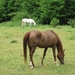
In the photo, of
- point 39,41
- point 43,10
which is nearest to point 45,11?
point 43,10

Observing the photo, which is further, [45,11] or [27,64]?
[45,11]

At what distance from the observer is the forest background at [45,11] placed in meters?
28.6

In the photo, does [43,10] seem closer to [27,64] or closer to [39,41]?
[27,64]

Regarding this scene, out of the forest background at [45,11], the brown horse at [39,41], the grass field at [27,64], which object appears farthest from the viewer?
the forest background at [45,11]

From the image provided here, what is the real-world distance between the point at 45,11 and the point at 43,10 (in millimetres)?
317

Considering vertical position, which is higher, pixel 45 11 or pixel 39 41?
pixel 39 41

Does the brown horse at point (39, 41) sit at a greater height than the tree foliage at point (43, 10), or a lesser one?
greater

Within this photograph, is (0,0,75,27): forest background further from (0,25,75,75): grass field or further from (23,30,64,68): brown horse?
(23,30,64,68): brown horse

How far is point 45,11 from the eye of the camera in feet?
95.5

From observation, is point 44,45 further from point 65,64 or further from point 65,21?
point 65,21

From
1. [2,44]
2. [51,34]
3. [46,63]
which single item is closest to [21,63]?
[46,63]

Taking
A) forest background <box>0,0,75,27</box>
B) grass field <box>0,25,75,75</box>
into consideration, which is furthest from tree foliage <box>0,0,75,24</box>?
grass field <box>0,25,75,75</box>

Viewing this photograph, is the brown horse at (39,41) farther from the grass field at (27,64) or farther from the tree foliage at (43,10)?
the tree foliage at (43,10)

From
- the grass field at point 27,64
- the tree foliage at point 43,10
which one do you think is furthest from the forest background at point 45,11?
the grass field at point 27,64
